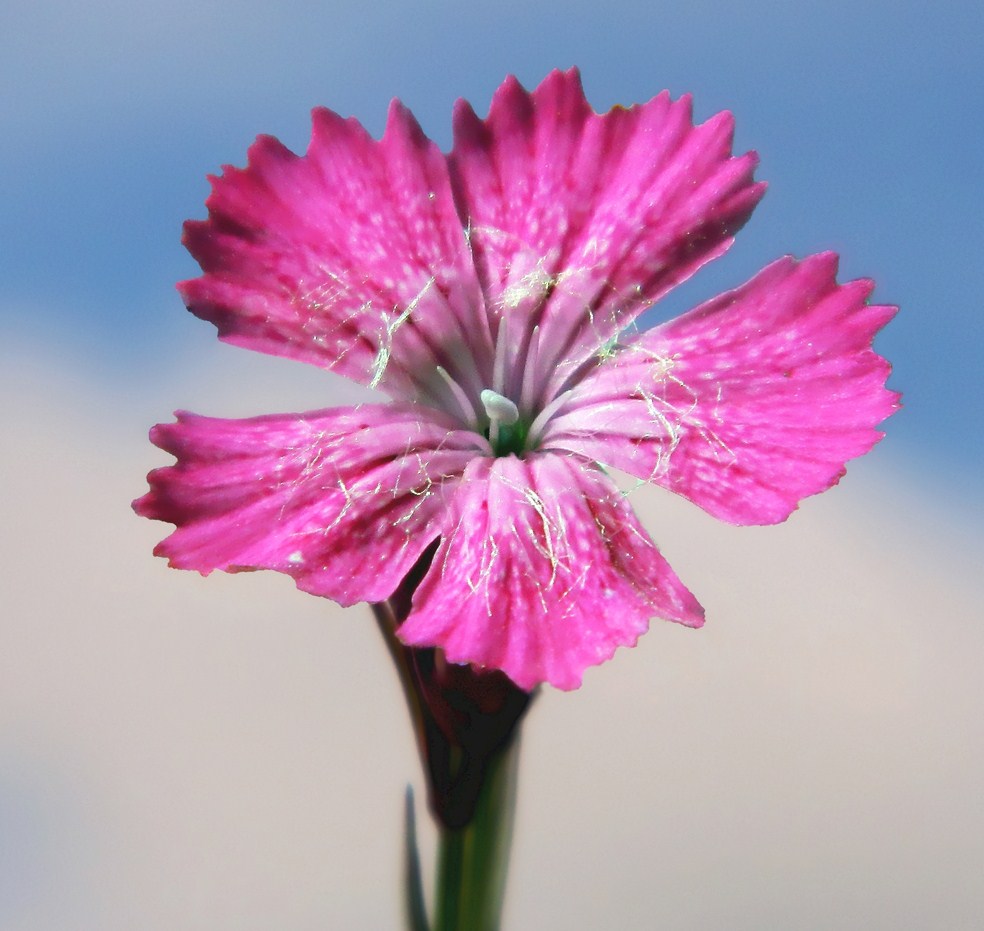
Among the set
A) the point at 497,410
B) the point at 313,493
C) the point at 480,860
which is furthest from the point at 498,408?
the point at 480,860

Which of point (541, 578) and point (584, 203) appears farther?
point (584, 203)

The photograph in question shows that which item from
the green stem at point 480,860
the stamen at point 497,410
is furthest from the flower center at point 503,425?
the green stem at point 480,860

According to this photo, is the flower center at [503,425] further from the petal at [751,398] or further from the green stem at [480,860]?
the green stem at [480,860]

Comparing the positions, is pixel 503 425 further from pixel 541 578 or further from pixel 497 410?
pixel 541 578

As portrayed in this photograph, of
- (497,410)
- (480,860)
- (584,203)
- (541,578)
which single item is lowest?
(480,860)

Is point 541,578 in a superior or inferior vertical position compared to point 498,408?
inferior

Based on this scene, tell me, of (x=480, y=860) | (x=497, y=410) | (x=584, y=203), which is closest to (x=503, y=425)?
(x=497, y=410)

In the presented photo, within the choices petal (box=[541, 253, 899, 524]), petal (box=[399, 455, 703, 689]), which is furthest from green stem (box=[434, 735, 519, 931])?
petal (box=[541, 253, 899, 524])
